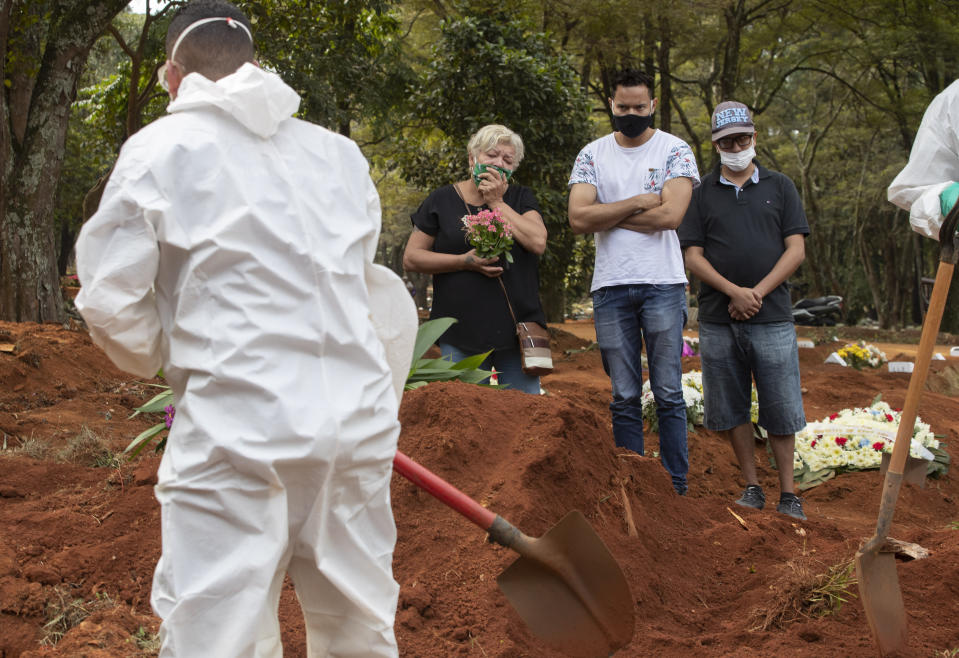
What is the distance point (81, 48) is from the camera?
9156 millimetres

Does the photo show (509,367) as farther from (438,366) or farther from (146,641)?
(146,641)

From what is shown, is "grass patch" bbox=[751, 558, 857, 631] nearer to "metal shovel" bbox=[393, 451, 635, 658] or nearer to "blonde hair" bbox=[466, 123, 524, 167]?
"metal shovel" bbox=[393, 451, 635, 658]

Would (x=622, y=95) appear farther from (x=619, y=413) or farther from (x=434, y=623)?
(x=434, y=623)

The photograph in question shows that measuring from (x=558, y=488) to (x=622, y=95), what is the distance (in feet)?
7.00

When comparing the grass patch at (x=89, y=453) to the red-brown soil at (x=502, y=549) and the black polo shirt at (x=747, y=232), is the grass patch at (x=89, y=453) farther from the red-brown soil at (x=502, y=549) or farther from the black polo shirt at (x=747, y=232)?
the black polo shirt at (x=747, y=232)

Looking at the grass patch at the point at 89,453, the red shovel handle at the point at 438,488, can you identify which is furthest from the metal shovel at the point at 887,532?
the grass patch at the point at 89,453

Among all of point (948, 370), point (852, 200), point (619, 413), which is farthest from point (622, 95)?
point (852, 200)

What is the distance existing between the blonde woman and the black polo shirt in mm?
954

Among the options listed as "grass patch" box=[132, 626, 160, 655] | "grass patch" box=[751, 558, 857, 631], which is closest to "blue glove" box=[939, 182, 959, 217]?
"grass patch" box=[751, 558, 857, 631]

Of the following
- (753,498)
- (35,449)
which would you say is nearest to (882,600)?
(753,498)

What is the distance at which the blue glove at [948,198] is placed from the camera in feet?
10.4

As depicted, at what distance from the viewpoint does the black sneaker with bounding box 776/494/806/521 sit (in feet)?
15.3

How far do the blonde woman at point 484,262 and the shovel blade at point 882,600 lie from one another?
2144 mm

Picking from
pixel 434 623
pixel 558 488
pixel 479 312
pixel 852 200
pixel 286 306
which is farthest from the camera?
pixel 852 200
